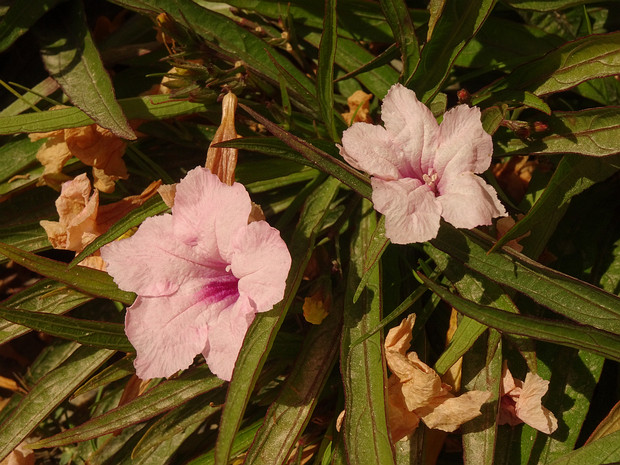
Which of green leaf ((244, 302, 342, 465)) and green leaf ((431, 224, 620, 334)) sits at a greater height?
green leaf ((431, 224, 620, 334))

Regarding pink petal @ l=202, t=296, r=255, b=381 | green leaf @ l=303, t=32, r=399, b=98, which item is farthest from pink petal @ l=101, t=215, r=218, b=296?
green leaf @ l=303, t=32, r=399, b=98

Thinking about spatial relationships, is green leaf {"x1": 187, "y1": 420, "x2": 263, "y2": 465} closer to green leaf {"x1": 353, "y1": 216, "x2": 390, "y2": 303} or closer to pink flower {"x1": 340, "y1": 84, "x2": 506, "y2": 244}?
green leaf {"x1": 353, "y1": 216, "x2": 390, "y2": 303}

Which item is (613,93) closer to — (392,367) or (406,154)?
(406,154)

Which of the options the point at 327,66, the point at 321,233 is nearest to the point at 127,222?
the point at 321,233

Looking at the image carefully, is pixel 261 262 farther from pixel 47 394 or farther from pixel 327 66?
pixel 47 394

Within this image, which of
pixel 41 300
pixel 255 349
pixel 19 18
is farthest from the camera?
pixel 19 18
